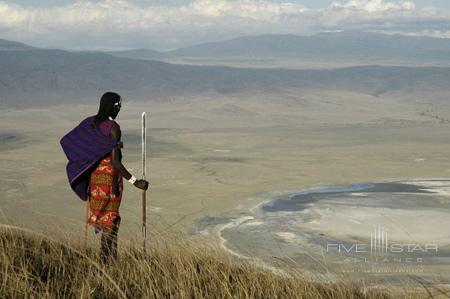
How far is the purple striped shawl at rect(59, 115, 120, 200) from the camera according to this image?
416cm

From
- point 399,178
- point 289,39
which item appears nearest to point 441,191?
point 399,178

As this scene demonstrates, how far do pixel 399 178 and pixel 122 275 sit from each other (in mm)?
15246

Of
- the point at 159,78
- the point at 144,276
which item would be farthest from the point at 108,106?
the point at 159,78

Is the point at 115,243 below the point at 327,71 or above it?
above

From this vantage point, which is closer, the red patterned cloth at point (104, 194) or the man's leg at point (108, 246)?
the man's leg at point (108, 246)

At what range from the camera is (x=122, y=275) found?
331 cm

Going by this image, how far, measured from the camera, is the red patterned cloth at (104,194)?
421 cm

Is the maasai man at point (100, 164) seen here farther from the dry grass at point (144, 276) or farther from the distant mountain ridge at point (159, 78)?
the distant mountain ridge at point (159, 78)

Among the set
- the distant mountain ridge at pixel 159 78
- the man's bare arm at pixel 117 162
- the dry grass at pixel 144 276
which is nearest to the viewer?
the dry grass at pixel 144 276

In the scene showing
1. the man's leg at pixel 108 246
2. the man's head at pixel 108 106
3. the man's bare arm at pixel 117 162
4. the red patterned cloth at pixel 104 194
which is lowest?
the man's leg at pixel 108 246

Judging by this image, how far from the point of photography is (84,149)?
4180 millimetres

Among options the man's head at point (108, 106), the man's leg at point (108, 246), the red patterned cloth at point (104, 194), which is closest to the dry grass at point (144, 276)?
the man's leg at point (108, 246)

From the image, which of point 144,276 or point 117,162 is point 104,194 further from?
point 144,276

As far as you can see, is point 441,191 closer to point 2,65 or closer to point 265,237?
point 265,237
